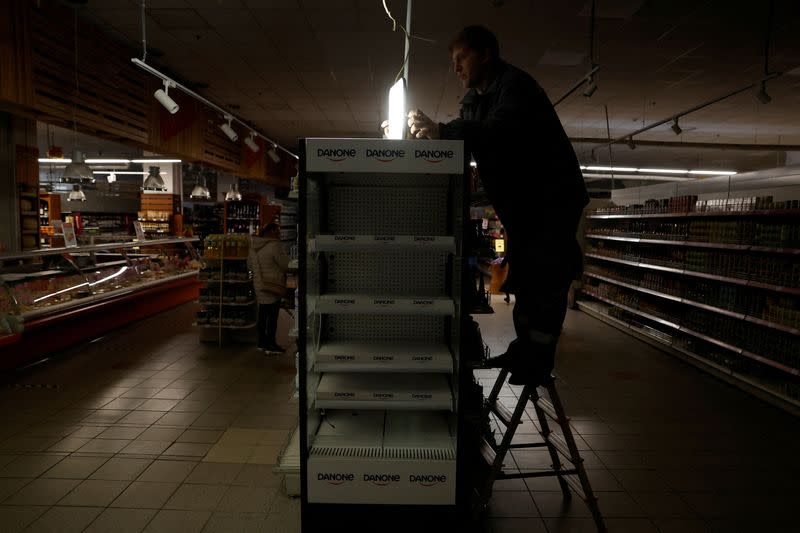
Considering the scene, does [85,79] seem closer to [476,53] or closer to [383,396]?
[476,53]

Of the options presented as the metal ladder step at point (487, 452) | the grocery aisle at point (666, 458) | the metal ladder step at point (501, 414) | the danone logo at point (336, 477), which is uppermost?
the metal ladder step at point (501, 414)

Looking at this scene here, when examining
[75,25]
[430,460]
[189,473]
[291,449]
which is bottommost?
[189,473]

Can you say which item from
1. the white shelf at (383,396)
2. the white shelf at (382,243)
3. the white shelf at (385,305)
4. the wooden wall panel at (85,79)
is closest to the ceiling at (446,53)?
the wooden wall panel at (85,79)

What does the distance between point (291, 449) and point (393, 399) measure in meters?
1.21

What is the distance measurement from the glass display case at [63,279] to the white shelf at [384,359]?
417cm

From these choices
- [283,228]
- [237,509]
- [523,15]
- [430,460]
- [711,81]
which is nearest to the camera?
[430,460]

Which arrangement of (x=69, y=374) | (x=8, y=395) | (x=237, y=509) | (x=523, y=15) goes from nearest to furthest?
(x=237, y=509) < (x=8, y=395) < (x=69, y=374) < (x=523, y=15)

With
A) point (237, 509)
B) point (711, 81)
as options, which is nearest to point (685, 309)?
point (711, 81)

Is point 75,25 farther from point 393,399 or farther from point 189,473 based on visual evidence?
point 393,399

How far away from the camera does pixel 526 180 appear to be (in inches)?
90.4

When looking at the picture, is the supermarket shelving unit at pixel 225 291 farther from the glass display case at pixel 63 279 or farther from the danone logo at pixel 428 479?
the danone logo at pixel 428 479

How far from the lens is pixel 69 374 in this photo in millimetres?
5363

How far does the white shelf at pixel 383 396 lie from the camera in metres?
2.37

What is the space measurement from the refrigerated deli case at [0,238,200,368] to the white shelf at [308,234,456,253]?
4202mm
